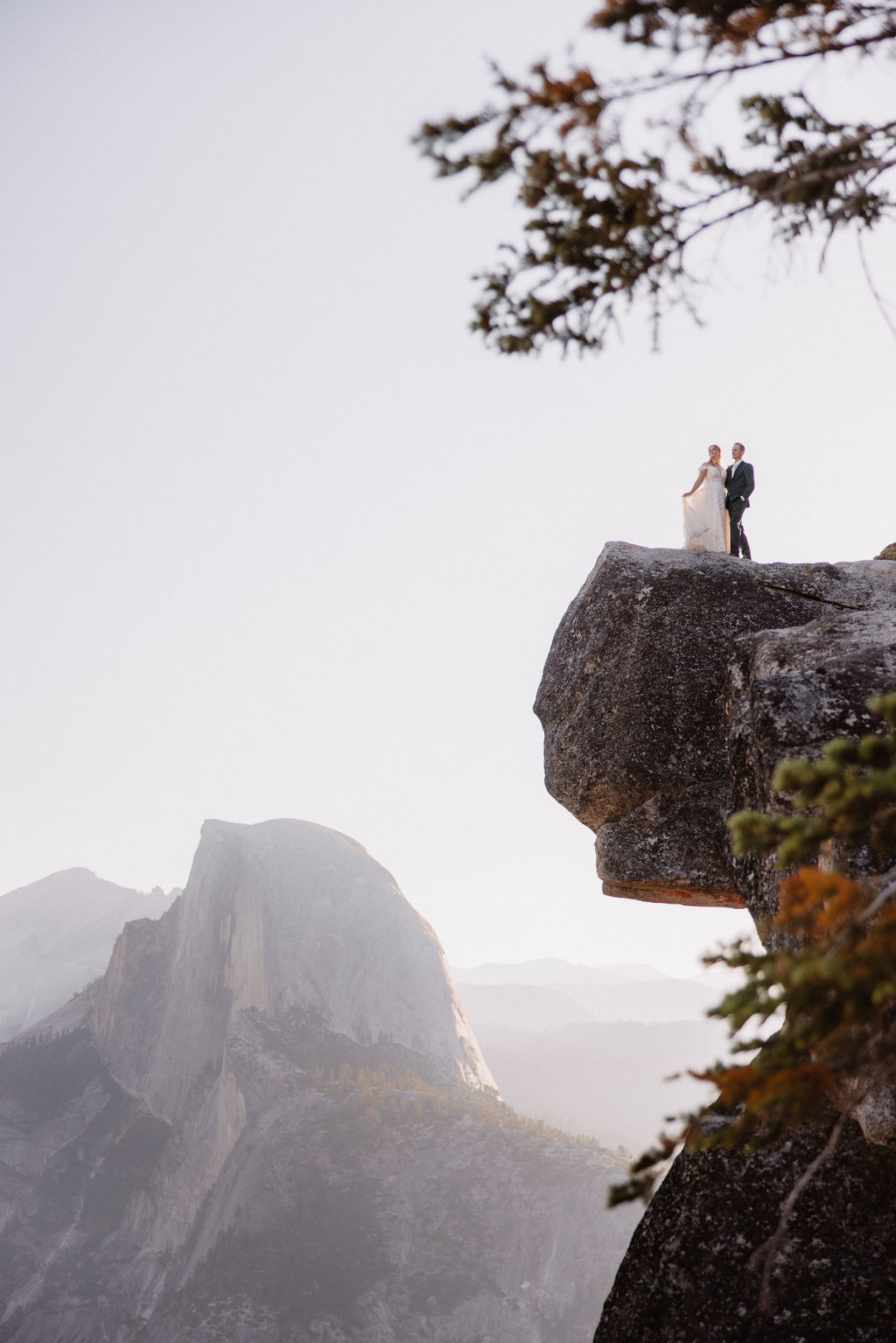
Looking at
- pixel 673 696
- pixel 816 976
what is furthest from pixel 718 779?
pixel 816 976

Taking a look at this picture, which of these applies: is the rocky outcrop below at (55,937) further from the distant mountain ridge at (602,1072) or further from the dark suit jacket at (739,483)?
the dark suit jacket at (739,483)

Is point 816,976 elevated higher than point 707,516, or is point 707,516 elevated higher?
point 707,516

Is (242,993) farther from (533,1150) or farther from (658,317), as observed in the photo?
(658,317)

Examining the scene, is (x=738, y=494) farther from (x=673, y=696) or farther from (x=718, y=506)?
(x=673, y=696)

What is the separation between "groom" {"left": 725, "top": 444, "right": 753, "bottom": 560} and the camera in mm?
15156

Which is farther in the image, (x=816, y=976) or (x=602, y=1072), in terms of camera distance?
(x=602, y=1072)

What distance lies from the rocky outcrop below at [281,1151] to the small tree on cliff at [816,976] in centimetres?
7287

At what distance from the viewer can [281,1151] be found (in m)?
78.8

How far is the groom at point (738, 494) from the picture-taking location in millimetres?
15156

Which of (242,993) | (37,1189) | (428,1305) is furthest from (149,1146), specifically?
(428,1305)

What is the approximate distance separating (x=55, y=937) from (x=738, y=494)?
192 m

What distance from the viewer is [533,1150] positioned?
7256 cm

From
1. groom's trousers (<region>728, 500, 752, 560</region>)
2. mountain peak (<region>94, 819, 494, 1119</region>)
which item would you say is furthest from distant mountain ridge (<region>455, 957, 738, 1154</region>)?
groom's trousers (<region>728, 500, 752, 560</region>)

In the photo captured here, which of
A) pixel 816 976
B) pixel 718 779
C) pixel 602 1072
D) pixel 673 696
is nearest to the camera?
pixel 816 976
